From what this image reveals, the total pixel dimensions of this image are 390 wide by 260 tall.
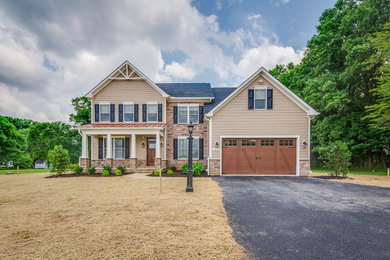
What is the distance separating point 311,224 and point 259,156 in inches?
292

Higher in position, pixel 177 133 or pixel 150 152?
pixel 177 133

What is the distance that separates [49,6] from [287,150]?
18.6 metres

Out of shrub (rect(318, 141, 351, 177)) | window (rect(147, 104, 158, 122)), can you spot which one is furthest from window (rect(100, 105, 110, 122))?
shrub (rect(318, 141, 351, 177))

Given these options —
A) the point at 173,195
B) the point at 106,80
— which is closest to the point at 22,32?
the point at 106,80

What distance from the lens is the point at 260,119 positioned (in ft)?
36.8

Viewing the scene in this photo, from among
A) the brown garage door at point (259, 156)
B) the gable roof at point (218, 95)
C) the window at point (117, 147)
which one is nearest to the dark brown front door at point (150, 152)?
the window at point (117, 147)

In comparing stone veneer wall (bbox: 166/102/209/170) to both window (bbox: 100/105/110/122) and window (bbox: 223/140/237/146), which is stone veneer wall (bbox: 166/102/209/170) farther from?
window (bbox: 100/105/110/122)

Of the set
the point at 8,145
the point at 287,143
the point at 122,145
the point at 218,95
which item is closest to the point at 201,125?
the point at 218,95

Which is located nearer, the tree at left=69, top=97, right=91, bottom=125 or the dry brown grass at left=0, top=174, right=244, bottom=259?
the dry brown grass at left=0, top=174, right=244, bottom=259

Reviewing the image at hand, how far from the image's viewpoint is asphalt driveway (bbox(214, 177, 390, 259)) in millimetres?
2797

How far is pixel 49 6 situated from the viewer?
36.4 feet

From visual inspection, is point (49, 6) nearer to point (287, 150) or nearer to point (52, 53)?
point (52, 53)

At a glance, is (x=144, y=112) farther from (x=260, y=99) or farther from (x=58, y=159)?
(x=260, y=99)

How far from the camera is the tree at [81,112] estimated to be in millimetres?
21906
